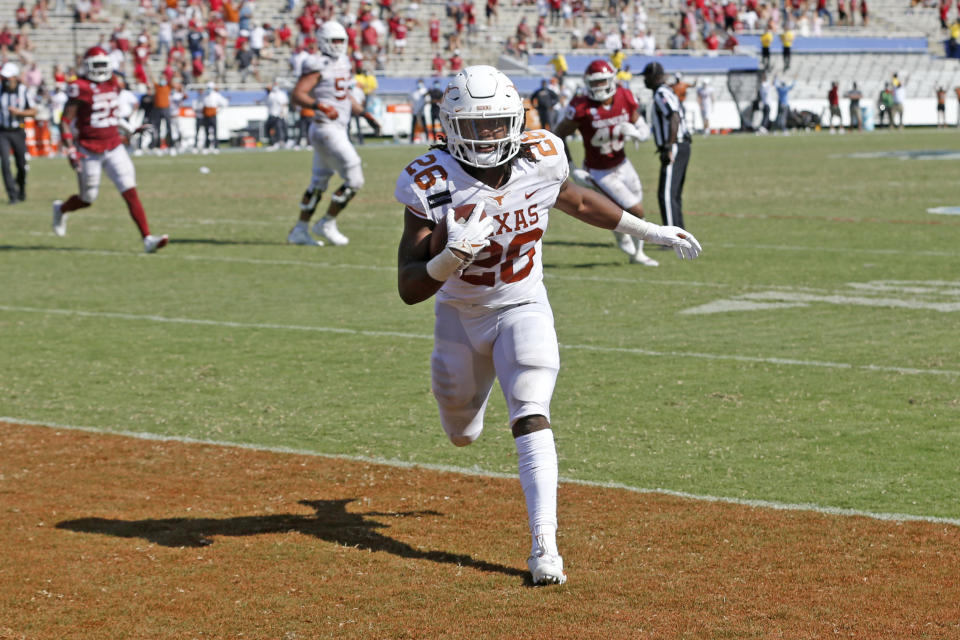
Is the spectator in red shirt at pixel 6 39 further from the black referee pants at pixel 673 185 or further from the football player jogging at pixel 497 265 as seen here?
the football player jogging at pixel 497 265

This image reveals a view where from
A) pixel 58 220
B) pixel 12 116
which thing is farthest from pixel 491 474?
pixel 12 116

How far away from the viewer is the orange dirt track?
429cm

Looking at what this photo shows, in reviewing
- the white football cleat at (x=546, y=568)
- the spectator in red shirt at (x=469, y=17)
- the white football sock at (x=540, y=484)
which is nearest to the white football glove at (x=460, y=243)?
the white football sock at (x=540, y=484)

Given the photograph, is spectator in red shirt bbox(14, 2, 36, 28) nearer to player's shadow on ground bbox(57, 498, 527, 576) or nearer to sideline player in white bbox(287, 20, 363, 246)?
sideline player in white bbox(287, 20, 363, 246)

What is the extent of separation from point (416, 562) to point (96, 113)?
1018 cm

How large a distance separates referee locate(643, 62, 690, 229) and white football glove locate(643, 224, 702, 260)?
8539 millimetres

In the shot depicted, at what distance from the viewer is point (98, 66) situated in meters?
13.8

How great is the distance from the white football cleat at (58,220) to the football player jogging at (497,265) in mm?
11733

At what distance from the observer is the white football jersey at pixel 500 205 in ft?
15.8

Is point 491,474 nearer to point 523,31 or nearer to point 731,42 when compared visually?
point 523,31

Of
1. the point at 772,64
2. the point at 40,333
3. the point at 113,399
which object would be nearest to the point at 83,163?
Answer: the point at 40,333

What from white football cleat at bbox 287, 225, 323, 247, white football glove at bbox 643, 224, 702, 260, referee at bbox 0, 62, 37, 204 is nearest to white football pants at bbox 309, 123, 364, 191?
white football cleat at bbox 287, 225, 323, 247

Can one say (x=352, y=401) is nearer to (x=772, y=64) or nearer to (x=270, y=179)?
(x=270, y=179)

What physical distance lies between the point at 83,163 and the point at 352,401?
7573mm
